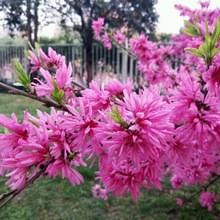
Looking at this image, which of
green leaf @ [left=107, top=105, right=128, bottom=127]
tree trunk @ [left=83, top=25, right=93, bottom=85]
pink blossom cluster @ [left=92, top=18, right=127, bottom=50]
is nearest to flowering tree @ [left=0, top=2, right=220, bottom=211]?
green leaf @ [left=107, top=105, right=128, bottom=127]

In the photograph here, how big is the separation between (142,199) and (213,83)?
2.46m

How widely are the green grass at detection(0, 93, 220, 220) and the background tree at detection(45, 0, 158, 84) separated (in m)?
6.77

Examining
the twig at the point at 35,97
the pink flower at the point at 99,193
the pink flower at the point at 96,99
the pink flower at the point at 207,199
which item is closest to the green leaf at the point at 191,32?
the pink flower at the point at 96,99

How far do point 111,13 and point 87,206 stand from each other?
7.42 m

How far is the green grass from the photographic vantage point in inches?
103

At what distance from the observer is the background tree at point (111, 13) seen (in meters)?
8.54

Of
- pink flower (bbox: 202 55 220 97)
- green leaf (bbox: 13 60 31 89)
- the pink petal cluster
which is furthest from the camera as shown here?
the pink petal cluster

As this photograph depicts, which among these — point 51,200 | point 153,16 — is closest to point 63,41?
point 153,16

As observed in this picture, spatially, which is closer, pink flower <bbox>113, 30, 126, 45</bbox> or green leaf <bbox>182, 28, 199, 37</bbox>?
green leaf <bbox>182, 28, 199, 37</bbox>

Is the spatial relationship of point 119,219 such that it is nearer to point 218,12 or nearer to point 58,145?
point 58,145

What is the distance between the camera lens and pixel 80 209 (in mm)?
2730

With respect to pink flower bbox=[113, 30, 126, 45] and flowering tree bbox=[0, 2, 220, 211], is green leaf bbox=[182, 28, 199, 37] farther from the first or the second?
pink flower bbox=[113, 30, 126, 45]

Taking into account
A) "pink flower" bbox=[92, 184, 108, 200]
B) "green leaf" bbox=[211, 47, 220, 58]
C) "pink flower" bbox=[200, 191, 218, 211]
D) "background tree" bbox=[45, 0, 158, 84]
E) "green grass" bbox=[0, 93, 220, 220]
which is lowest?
"green grass" bbox=[0, 93, 220, 220]

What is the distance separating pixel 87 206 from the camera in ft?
9.14
